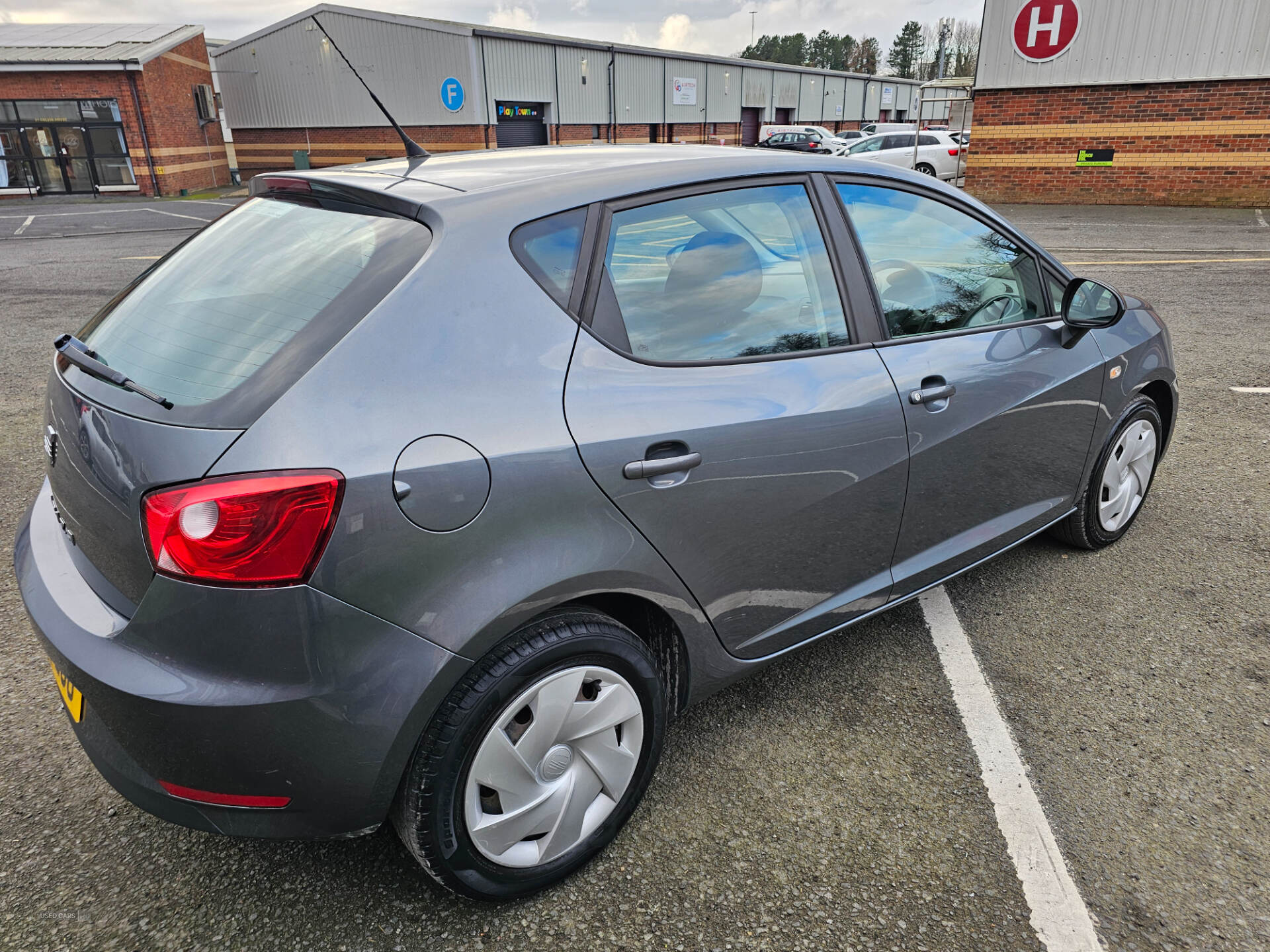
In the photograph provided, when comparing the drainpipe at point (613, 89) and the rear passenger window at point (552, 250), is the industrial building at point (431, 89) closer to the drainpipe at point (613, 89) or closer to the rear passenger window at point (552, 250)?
the drainpipe at point (613, 89)

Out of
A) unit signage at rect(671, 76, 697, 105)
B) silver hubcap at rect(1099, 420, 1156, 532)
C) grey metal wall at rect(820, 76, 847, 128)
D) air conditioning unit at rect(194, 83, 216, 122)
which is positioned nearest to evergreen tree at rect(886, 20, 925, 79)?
grey metal wall at rect(820, 76, 847, 128)

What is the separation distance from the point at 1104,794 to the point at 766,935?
106 centimetres

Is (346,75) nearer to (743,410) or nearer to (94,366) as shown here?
(94,366)

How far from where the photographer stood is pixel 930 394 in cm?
250

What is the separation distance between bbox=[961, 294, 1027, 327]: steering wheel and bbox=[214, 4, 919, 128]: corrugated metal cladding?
32.1 m

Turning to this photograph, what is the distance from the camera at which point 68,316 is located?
8.12 m

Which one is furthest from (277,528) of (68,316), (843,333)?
(68,316)

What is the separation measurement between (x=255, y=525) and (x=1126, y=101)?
2080cm

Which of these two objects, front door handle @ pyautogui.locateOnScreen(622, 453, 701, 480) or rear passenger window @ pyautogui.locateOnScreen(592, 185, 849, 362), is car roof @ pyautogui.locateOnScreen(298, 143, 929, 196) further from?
front door handle @ pyautogui.locateOnScreen(622, 453, 701, 480)

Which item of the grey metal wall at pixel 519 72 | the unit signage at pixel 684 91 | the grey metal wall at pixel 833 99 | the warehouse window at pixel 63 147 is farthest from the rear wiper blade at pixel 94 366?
the grey metal wall at pixel 833 99

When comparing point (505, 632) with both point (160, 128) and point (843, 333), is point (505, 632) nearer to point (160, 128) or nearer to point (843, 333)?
point (843, 333)

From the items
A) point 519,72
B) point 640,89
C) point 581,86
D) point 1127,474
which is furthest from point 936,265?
point 640,89

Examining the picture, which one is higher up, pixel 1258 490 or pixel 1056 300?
pixel 1056 300

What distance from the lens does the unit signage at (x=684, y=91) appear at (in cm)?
4150
